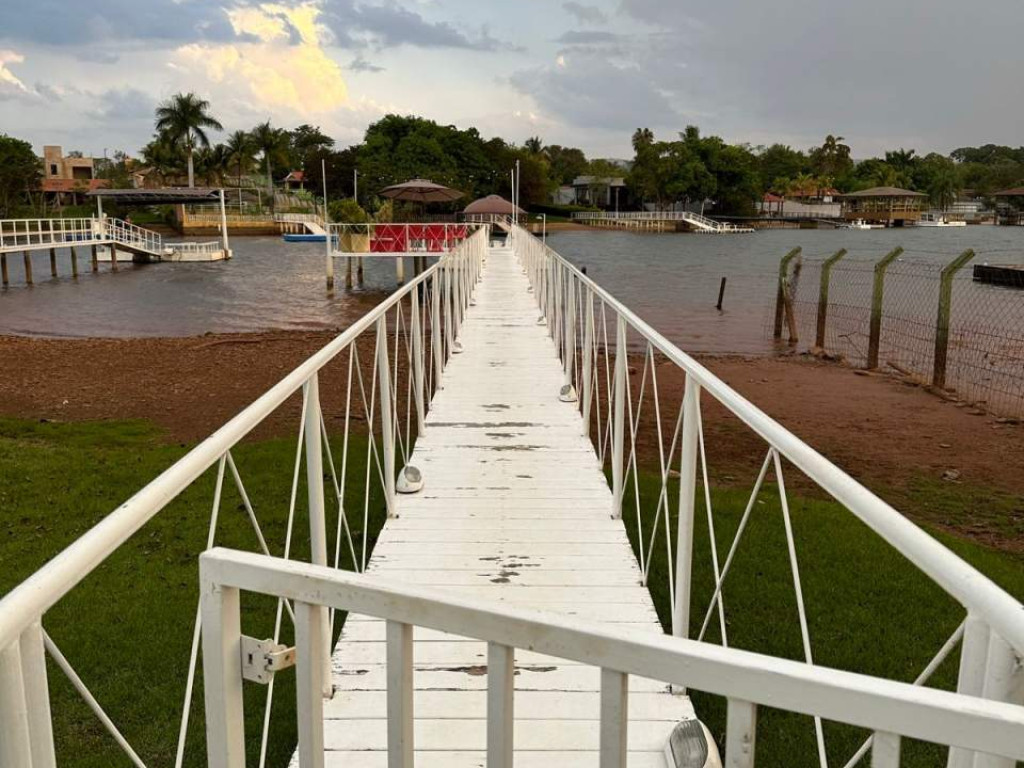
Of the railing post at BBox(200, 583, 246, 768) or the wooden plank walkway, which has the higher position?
the railing post at BBox(200, 583, 246, 768)

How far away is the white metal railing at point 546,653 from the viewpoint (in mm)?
1038

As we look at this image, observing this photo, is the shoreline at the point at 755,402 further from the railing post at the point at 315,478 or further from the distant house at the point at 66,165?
the distant house at the point at 66,165

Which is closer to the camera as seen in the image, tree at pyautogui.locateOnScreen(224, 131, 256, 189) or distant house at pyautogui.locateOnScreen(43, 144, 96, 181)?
tree at pyautogui.locateOnScreen(224, 131, 256, 189)

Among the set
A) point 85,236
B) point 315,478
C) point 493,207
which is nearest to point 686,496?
point 315,478

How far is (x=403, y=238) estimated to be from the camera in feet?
94.2

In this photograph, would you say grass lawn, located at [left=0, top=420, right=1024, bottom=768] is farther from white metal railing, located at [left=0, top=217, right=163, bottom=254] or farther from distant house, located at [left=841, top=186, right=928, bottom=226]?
distant house, located at [left=841, top=186, right=928, bottom=226]

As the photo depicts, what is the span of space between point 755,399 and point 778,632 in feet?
25.7

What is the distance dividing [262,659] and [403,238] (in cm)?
2786

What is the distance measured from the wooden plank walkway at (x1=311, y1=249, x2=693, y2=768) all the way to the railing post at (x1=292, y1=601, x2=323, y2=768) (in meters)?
1.12

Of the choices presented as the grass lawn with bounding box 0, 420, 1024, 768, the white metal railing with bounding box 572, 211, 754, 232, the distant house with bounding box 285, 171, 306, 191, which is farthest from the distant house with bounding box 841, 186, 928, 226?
the grass lawn with bounding box 0, 420, 1024, 768

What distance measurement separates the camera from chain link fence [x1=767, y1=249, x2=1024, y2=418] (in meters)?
13.2

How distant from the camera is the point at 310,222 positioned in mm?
66438

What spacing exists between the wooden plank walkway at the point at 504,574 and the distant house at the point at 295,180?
93744 millimetres

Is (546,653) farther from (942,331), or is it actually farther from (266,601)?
(942,331)
